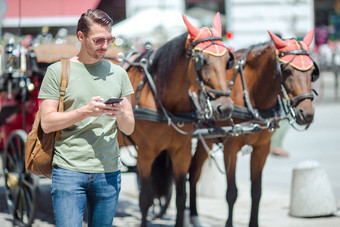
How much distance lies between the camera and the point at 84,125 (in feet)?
11.6

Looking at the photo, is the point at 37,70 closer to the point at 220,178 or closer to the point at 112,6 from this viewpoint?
the point at 220,178

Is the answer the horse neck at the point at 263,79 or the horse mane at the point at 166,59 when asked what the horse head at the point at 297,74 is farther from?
the horse mane at the point at 166,59

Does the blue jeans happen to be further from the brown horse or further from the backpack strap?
the brown horse

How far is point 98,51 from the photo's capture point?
3.51 metres

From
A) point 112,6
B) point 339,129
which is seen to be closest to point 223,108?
point 339,129

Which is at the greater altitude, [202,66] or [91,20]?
[91,20]

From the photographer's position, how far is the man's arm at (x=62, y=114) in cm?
330

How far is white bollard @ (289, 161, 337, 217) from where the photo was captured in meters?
7.21

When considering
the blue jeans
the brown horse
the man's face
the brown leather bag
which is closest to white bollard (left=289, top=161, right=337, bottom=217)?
the brown horse

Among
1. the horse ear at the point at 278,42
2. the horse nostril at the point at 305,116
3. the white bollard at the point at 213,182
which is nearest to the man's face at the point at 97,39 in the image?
the horse nostril at the point at 305,116

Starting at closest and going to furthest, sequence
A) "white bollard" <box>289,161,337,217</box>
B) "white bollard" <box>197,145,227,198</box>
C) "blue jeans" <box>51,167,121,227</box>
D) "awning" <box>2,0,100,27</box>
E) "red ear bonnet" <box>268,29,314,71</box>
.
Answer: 1. "blue jeans" <box>51,167,121,227</box>
2. "red ear bonnet" <box>268,29,314,71</box>
3. "white bollard" <box>289,161,337,217</box>
4. "white bollard" <box>197,145,227,198</box>
5. "awning" <box>2,0,100,27</box>

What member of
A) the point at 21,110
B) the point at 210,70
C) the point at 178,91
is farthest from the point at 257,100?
the point at 21,110

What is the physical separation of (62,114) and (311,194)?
4.47 meters

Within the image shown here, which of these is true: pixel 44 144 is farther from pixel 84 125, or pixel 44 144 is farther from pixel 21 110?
pixel 21 110
